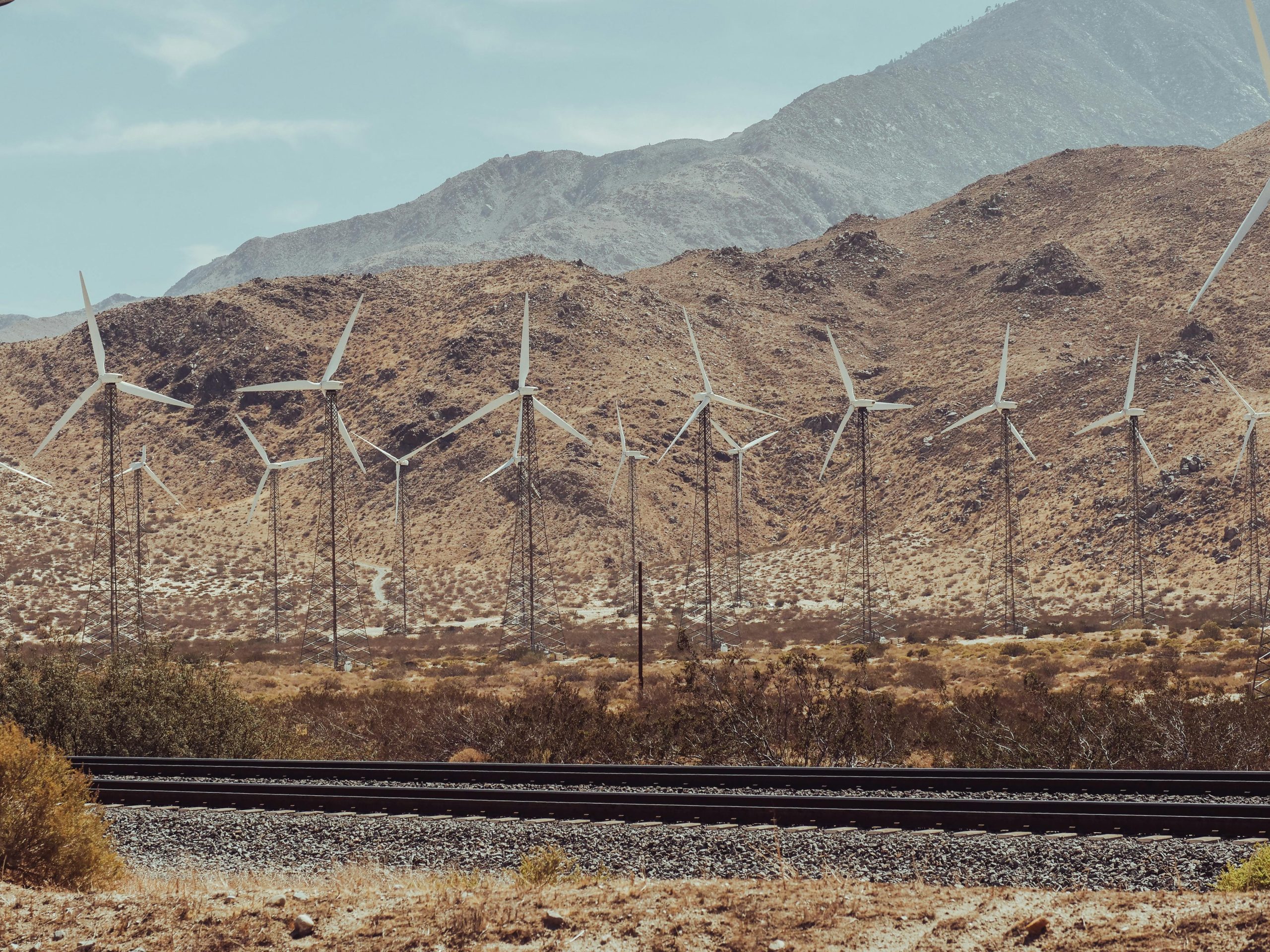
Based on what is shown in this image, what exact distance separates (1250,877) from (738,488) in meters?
59.6

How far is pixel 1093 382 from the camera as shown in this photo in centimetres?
10094

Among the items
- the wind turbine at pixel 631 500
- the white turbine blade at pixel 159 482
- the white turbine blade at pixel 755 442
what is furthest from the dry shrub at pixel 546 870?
the wind turbine at pixel 631 500

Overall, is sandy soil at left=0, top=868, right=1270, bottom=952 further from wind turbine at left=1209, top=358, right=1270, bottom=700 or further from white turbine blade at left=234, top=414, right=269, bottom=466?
white turbine blade at left=234, top=414, right=269, bottom=466

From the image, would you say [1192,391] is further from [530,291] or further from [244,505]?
[244,505]

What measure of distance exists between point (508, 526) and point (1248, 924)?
9025 centimetres

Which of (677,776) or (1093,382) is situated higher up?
(1093,382)

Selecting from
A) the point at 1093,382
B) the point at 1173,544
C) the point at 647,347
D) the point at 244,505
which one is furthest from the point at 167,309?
the point at 1173,544

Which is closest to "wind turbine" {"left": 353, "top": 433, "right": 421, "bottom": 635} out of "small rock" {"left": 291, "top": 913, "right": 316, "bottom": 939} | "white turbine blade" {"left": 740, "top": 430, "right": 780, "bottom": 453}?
"white turbine blade" {"left": 740, "top": 430, "right": 780, "bottom": 453}

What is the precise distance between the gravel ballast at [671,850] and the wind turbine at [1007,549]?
4786 centimetres

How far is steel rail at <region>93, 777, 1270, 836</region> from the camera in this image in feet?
49.4

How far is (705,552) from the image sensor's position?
83.9 meters

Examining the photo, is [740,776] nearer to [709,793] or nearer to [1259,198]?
[709,793]

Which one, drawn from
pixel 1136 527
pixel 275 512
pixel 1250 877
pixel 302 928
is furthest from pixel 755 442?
pixel 302 928

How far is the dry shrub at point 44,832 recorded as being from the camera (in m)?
13.5
